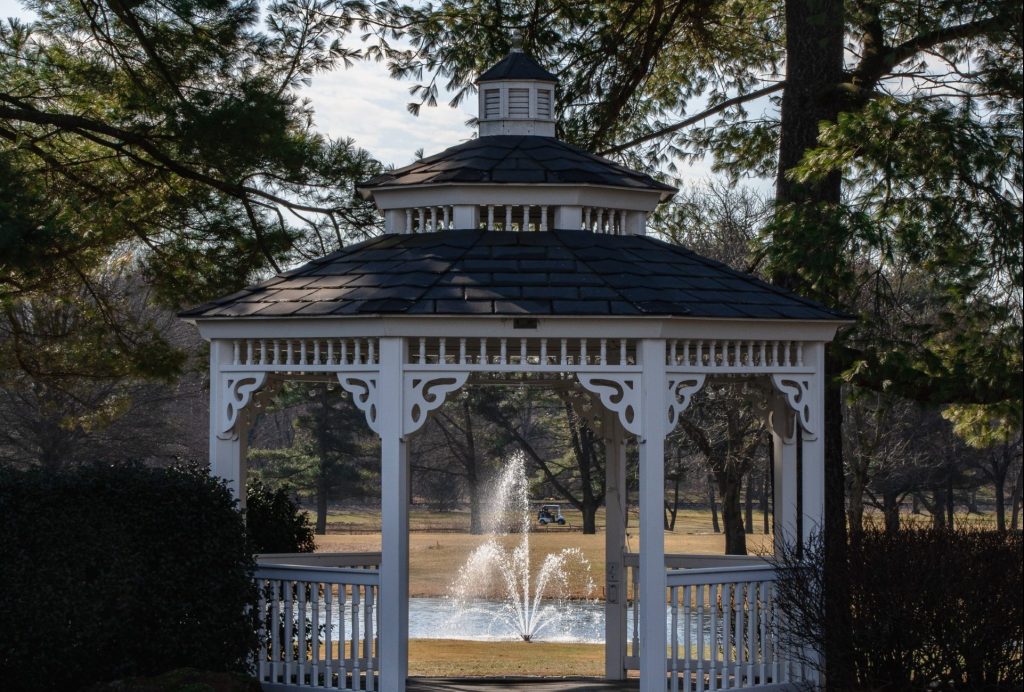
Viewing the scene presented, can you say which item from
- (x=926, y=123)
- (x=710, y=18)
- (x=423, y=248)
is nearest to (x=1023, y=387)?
(x=926, y=123)

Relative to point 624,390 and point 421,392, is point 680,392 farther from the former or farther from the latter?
point 421,392

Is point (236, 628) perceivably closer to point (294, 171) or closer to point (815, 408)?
point (815, 408)

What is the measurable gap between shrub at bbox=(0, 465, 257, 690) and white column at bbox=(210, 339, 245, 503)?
0.54 meters

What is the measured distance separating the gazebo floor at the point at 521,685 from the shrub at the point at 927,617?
2.06m

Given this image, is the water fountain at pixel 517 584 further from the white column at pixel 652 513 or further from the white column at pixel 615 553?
the white column at pixel 652 513

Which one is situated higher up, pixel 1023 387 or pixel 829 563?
pixel 1023 387

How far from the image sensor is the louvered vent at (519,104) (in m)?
10.3

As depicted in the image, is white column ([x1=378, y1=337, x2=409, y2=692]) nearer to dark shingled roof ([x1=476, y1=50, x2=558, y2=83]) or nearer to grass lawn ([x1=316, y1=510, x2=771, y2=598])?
dark shingled roof ([x1=476, y1=50, x2=558, y2=83])

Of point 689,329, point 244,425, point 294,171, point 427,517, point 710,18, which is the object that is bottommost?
point 427,517

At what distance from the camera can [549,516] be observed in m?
37.8

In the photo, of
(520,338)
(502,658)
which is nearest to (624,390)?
(520,338)

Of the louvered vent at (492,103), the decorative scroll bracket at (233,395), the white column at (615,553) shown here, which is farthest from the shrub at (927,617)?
the louvered vent at (492,103)

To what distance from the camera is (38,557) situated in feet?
25.9

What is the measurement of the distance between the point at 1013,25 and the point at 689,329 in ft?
16.2
